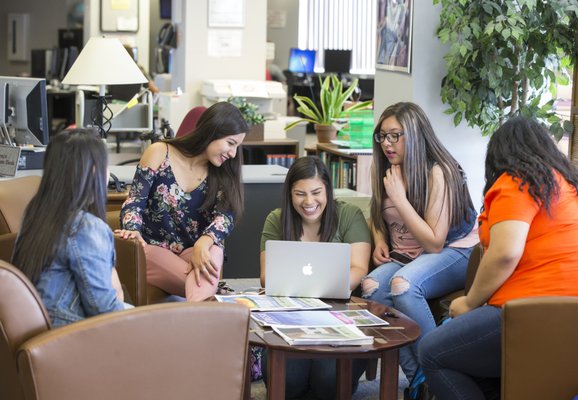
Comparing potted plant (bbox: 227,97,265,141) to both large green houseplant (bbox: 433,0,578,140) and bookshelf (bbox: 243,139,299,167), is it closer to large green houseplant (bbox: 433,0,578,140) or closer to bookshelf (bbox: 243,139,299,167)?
bookshelf (bbox: 243,139,299,167)

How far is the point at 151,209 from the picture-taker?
399 centimetres

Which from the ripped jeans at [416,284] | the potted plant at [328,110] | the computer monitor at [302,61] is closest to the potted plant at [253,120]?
the potted plant at [328,110]

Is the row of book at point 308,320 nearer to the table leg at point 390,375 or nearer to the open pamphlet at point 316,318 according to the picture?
the open pamphlet at point 316,318

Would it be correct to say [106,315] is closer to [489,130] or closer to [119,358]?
[119,358]

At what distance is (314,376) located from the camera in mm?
3715

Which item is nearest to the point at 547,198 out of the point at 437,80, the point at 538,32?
the point at 538,32

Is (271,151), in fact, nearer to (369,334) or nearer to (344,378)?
(344,378)

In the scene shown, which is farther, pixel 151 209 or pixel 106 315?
pixel 151 209

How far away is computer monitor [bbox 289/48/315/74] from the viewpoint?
14961 mm

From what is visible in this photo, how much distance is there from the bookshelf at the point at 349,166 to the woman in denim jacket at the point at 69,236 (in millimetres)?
3891

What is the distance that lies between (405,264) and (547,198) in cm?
111

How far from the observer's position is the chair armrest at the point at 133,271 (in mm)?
3658

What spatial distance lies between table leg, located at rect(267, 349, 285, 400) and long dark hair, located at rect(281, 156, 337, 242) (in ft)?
2.64

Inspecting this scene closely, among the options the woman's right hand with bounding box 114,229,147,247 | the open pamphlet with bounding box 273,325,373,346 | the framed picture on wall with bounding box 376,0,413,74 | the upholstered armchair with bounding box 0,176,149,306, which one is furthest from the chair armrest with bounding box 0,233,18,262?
the framed picture on wall with bounding box 376,0,413,74
